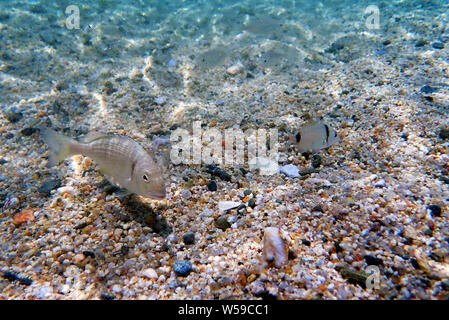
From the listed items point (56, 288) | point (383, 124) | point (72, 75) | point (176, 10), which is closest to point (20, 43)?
point (72, 75)

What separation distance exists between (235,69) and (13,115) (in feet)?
16.9

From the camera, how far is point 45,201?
11.2ft

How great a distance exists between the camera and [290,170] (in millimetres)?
3809

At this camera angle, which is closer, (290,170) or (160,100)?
(290,170)

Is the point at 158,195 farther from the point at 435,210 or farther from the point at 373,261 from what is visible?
the point at 435,210

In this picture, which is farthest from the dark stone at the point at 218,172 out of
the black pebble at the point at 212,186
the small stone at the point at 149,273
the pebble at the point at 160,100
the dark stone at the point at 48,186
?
the pebble at the point at 160,100

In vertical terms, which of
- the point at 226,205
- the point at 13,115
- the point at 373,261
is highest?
the point at 13,115

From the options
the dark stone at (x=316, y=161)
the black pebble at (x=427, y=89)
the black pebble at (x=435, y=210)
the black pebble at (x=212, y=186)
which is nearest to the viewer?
the black pebble at (x=435, y=210)

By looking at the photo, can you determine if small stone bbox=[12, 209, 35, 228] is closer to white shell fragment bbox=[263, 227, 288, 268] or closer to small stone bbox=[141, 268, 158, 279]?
small stone bbox=[141, 268, 158, 279]

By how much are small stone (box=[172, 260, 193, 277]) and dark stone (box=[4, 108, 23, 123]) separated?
4759 millimetres

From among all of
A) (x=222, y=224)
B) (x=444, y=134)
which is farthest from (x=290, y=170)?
(x=444, y=134)

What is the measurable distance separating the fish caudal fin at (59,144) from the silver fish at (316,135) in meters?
2.91

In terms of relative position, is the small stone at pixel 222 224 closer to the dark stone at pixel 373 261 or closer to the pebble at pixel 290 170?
the pebble at pixel 290 170

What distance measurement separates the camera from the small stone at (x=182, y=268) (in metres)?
2.53
